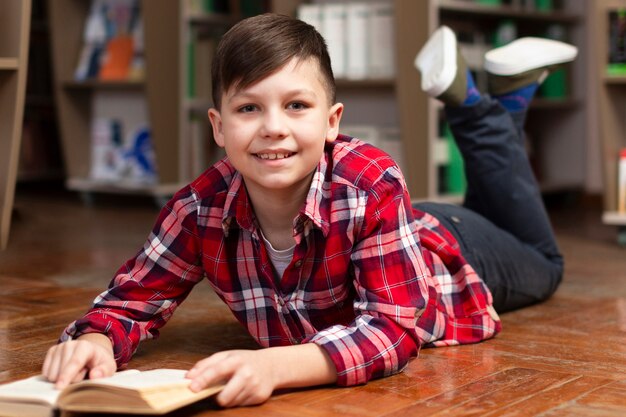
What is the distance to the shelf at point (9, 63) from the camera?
2705 mm

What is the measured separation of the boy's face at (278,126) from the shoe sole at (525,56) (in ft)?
3.02

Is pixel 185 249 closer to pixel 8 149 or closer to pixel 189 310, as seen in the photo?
pixel 189 310

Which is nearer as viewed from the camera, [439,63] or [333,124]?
[333,124]

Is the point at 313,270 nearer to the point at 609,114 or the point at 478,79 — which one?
the point at 609,114

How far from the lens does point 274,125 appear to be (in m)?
1.29

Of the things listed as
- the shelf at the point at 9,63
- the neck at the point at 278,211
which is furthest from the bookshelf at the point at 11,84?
the neck at the point at 278,211

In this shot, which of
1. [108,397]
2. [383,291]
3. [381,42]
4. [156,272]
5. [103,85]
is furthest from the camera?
[103,85]

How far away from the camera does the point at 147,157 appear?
4.50 meters

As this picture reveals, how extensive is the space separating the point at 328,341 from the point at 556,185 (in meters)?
3.25

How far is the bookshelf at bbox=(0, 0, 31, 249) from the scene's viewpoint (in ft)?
9.05

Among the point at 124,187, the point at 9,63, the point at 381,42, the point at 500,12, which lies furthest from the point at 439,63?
the point at 124,187

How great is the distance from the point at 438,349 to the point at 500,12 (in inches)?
97.0

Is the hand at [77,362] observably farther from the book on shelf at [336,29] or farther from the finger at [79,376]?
the book on shelf at [336,29]

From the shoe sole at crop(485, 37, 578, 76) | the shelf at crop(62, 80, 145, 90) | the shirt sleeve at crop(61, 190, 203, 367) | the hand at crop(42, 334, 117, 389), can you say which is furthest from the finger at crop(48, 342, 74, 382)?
the shelf at crop(62, 80, 145, 90)
